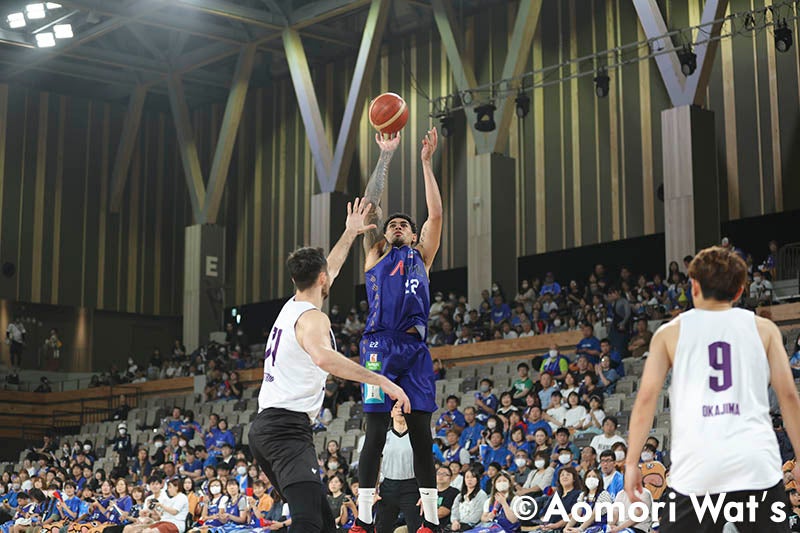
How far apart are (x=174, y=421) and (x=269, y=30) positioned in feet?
31.9

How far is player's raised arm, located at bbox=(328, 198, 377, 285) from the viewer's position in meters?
6.23

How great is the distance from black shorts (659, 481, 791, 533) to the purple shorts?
7.87 feet

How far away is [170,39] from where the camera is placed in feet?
90.8

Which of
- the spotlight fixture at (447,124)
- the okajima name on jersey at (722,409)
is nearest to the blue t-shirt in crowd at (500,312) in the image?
the spotlight fixture at (447,124)

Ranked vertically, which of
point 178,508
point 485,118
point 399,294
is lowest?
point 178,508

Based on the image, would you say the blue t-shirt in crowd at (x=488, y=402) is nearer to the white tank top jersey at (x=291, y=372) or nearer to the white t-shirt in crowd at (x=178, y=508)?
the white t-shirt in crowd at (x=178, y=508)

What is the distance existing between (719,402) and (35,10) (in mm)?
23337

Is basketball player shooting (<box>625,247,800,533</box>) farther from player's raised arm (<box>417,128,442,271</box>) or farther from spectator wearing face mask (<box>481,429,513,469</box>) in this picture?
spectator wearing face mask (<box>481,429,513,469</box>)

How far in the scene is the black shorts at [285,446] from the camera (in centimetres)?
537

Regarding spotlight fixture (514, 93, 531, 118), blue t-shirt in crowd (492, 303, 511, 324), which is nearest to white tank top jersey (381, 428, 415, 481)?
blue t-shirt in crowd (492, 303, 511, 324)

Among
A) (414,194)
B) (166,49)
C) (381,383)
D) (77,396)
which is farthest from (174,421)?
(381,383)

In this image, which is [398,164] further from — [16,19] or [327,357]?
[327,357]

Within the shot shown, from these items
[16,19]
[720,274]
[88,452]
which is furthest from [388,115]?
[16,19]

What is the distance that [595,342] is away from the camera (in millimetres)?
15859
